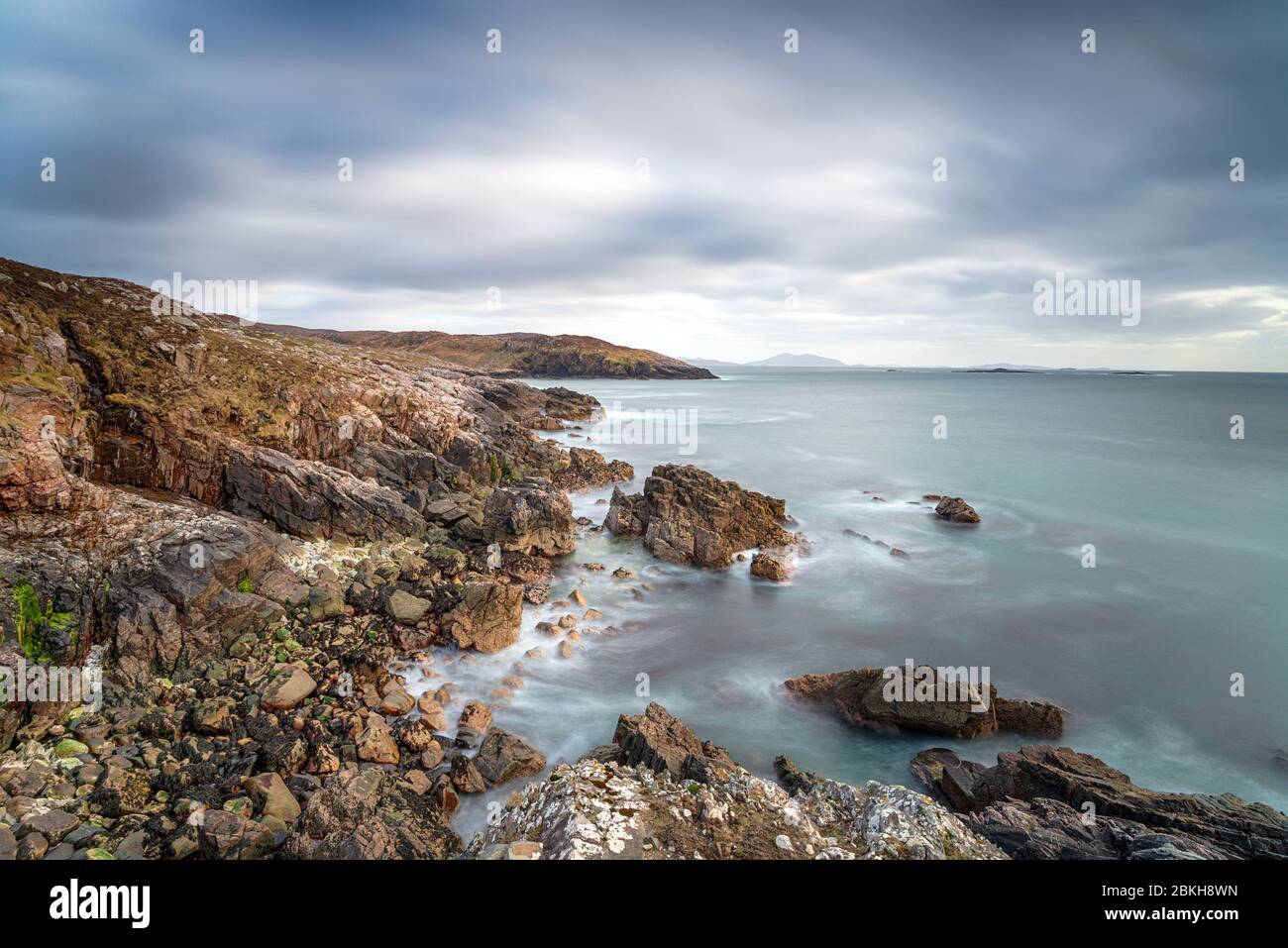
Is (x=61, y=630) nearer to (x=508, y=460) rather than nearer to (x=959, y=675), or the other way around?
(x=959, y=675)

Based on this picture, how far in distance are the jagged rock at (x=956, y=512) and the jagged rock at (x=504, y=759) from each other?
2436 centimetres

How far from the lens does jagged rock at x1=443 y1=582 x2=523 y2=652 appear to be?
1555 cm

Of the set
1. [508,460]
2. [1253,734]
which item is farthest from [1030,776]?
[508,460]

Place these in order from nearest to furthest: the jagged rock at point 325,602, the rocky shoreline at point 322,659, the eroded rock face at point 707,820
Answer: the eroded rock face at point 707,820, the rocky shoreline at point 322,659, the jagged rock at point 325,602

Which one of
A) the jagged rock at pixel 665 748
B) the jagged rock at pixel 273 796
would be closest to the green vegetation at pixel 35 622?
the jagged rock at pixel 273 796

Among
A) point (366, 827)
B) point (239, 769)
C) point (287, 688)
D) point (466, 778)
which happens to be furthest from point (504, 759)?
point (287, 688)

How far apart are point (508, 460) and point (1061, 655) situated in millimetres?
26370

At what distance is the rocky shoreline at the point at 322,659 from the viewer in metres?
7.93

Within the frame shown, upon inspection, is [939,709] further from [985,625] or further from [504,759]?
[504,759]

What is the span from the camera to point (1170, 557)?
77.8 ft

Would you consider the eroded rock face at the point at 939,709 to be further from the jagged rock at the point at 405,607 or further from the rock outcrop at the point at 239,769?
the jagged rock at the point at 405,607

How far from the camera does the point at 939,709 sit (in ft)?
41.6

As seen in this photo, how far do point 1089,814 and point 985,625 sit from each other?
10.0 m

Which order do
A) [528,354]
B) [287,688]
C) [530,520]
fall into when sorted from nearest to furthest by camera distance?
[287,688], [530,520], [528,354]
